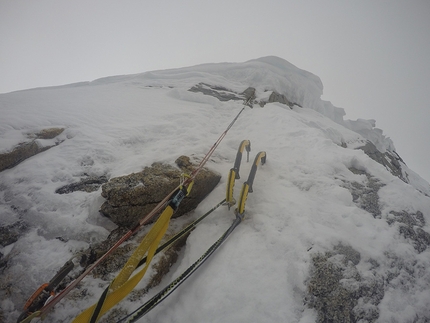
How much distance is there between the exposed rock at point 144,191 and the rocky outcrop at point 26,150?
1.71m

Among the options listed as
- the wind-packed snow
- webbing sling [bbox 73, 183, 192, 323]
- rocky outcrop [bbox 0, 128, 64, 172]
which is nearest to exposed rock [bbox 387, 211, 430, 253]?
the wind-packed snow

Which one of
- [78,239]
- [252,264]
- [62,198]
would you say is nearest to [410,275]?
[252,264]

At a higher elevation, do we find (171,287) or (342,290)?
(171,287)

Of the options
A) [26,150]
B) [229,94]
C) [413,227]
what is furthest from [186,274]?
[229,94]

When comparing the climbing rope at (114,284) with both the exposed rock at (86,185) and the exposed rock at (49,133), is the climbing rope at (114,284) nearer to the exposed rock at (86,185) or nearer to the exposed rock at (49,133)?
the exposed rock at (86,185)

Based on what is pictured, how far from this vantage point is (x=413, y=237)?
2293 mm

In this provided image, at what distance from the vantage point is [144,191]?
2.54 meters

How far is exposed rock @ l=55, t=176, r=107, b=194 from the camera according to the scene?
269 cm

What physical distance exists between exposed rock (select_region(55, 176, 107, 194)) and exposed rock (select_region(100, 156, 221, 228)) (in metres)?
0.56

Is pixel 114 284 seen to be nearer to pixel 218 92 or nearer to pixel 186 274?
pixel 186 274

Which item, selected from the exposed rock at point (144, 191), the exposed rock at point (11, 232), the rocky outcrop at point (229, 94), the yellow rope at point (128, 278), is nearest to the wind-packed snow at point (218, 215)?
the exposed rock at point (11, 232)

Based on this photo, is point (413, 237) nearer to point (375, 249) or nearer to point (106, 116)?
point (375, 249)

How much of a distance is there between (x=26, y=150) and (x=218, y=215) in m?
3.22

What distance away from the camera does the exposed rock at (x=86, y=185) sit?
2.69 metres
